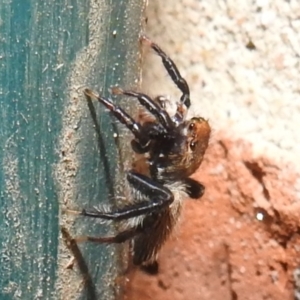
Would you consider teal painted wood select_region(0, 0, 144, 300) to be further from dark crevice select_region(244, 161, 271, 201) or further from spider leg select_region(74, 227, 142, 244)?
dark crevice select_region(244, 161, 271, 201)

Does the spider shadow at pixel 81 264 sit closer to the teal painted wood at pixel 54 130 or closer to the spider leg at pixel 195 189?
the teal painted wood at pixel 54 130

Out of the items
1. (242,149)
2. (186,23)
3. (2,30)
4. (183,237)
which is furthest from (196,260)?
(2,30)

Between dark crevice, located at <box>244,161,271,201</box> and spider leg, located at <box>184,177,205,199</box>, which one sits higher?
dark crevice, located at <box>244,161,271,201</box>

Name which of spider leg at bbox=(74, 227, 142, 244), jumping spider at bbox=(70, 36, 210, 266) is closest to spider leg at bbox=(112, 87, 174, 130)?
jumping spider at bbox=(70, 36, 210, 266)

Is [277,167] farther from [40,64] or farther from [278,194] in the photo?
[40,64]

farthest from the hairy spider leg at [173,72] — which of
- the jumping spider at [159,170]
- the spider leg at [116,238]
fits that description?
the spider leg at [116,238]

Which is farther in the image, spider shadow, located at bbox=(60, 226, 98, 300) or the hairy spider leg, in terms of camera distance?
the hairy spider leg

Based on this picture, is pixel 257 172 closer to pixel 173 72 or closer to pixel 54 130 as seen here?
pixel 173 72
